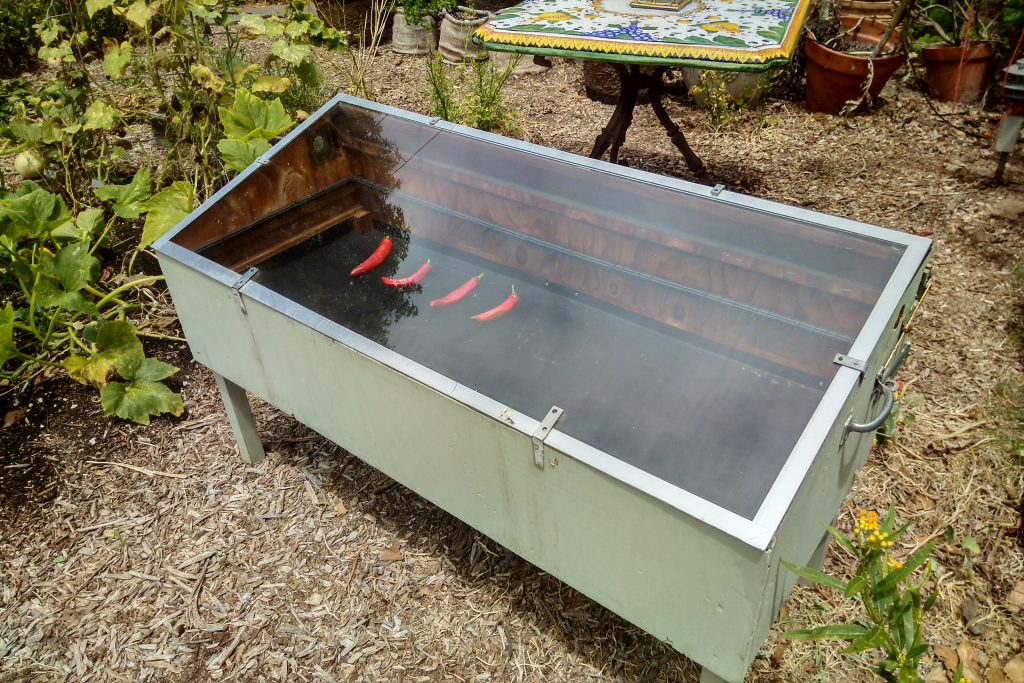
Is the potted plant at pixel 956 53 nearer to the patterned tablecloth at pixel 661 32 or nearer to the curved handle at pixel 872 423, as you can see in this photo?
the patterned tablecloth at pixel 661 32

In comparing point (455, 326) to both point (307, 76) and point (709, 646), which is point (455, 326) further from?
point (307, 76)

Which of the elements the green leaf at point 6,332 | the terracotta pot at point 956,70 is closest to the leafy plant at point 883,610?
the green leaf at point 6,332

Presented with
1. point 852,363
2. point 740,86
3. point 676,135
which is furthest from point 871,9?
point 852,363

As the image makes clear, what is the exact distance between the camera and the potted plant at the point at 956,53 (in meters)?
4.62

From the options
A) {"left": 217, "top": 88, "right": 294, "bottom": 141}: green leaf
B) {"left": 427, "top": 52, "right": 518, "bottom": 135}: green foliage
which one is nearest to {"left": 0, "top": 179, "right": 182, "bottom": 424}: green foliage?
{"left": 217, "top": 88, "right": 294, "bottom": 141}: green leaf

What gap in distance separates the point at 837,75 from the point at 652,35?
2048mm

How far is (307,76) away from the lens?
3.81 metres

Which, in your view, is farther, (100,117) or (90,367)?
(100,117)

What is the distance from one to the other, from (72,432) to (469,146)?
195 centimetres

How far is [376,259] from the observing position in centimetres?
227

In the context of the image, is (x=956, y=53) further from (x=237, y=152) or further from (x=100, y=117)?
(x=100, y=117)

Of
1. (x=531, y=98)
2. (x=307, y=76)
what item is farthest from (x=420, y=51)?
(x=307, y=76)

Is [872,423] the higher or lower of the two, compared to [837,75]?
higher

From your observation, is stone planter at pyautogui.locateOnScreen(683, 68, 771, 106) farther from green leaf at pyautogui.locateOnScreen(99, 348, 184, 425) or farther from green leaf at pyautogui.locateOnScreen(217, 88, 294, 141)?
green leaf at pyautogui.locateOnScreen(99, 348, 184, 425)
